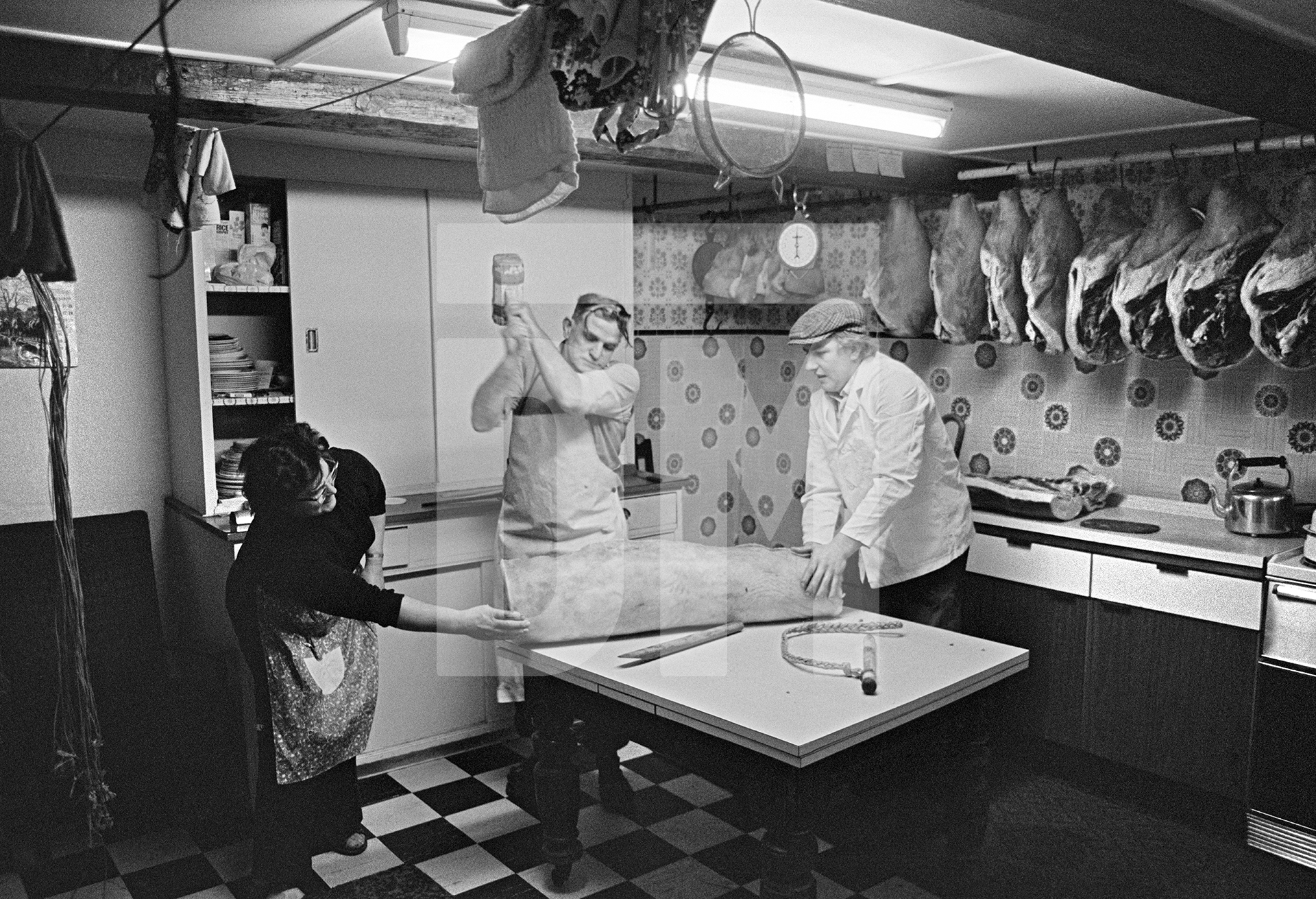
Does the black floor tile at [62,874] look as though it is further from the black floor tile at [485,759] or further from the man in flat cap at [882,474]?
the man in flat cap at [882,474]

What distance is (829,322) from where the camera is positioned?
10.6 ft

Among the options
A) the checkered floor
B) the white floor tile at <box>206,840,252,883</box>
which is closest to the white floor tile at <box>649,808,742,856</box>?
the checkered floor

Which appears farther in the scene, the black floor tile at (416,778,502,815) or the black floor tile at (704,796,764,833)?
the black floor tile at (416,778,502,815)

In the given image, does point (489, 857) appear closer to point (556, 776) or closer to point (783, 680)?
point (556, 776)

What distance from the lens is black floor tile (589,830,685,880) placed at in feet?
9.27

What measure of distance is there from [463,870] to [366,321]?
1.76 meters

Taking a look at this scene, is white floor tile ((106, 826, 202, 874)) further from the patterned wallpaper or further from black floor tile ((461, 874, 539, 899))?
the patterned wallpaper

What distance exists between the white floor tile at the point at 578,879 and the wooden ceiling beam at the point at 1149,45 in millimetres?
2161

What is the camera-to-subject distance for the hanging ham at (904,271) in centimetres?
402

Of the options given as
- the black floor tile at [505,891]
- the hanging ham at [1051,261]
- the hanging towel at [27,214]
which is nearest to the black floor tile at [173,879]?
the black floor tile at [505,891]

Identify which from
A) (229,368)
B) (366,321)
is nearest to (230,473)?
(229,368)

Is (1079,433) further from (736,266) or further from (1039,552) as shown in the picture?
(736,266)

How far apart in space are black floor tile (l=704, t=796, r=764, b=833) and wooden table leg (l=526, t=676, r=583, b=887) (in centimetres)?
55

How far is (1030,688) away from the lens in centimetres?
367
